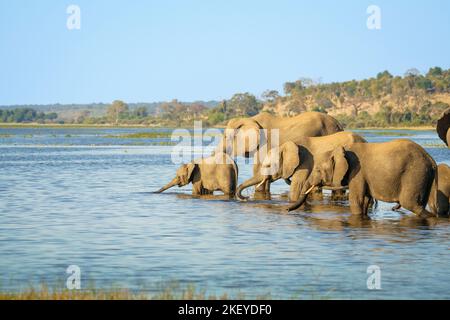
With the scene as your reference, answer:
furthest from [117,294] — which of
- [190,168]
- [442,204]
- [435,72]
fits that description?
[435,72]

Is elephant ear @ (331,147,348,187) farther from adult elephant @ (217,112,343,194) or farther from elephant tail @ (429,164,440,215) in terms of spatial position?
adult elephant @ (217,112,343,194)

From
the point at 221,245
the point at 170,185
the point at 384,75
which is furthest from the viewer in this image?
the point at 384,75

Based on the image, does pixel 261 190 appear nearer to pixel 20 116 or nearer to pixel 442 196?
pixel 442 196

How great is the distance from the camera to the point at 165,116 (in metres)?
172

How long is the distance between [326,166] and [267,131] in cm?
752

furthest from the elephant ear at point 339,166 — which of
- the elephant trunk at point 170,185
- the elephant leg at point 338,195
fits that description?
the elephant trunk at point 170,185

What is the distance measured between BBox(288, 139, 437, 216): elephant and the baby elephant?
16.0 ft

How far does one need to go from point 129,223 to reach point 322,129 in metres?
8.25

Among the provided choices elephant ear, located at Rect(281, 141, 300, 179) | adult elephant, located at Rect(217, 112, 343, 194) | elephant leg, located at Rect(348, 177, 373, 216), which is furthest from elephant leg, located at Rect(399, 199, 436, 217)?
adult elephant, located at Rect(217, 112, 343, 194)

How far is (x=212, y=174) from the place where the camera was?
77.9 ft

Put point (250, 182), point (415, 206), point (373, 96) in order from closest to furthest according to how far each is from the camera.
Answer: point (415, 206), point (250, 182), point (373, 96)

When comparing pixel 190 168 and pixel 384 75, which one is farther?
pixel 384 75

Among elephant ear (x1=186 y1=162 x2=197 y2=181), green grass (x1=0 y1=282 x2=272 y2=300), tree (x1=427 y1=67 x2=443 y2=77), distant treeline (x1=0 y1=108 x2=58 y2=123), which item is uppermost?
tree (x1=427 y1=67 x2=443 y2=77)

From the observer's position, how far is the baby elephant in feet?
76.8
